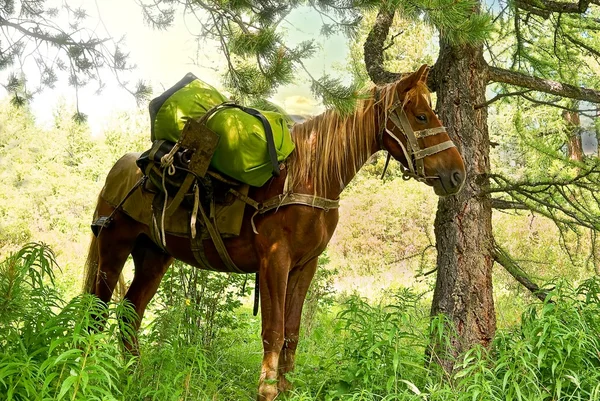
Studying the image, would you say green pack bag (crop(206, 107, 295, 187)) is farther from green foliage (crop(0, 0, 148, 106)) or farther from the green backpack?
green foliage (crop(0, 0, 148, 106))

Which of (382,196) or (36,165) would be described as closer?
(382,196)

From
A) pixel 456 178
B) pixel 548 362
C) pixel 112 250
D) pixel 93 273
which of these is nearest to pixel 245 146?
pixel 456 178

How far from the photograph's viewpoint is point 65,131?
72.0 ft

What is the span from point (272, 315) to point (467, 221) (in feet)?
4.32

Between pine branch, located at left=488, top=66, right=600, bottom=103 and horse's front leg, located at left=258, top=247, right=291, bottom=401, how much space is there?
1804mm

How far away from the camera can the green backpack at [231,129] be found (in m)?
3.39

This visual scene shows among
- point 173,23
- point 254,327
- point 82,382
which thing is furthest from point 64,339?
point 254,327

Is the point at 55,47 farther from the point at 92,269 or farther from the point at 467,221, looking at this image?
the point at 467,221

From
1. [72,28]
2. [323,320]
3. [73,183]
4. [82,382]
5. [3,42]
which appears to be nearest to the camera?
[82,382]

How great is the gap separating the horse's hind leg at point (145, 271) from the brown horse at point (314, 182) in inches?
32.2

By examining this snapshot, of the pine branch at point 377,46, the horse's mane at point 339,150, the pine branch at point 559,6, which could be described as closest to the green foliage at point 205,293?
the horse's mane at point 339,150

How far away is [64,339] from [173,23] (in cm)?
311

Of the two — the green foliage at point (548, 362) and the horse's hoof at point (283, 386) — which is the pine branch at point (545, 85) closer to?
the green foliage at point (548, 362)

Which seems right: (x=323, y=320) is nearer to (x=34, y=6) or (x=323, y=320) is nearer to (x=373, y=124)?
(x=373, y=124)
